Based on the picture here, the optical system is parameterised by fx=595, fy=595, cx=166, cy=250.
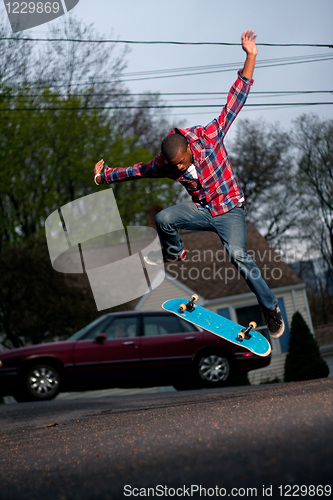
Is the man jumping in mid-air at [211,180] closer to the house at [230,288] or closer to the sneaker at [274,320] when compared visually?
the sneaker at [274,320]

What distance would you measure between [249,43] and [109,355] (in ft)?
24.8

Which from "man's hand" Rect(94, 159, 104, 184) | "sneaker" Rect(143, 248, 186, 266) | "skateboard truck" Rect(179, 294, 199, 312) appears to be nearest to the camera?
"man's hand" Rect(94, 159, 104, 184)

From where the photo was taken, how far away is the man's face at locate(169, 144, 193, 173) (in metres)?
5.02

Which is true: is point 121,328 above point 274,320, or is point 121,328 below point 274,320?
below

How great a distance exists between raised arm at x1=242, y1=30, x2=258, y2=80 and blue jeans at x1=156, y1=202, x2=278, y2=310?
125cm

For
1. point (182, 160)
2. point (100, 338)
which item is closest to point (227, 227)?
point (182, 160)

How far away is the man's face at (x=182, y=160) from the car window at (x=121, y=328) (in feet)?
22.4

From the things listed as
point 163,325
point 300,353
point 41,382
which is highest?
point 163,325

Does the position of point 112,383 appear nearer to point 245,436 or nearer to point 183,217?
point 183,217

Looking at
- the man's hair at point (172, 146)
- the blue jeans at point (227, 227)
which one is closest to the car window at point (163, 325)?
the blue jeans at point (227, 227)

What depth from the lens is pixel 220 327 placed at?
6.62m

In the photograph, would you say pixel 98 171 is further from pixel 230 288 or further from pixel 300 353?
pixel 230 288

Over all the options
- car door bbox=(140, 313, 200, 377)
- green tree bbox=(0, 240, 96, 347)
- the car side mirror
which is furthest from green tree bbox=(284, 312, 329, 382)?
the car side mirror

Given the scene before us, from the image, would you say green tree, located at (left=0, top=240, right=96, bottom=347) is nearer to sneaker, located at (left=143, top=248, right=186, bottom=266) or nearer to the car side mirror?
the car side mirror
